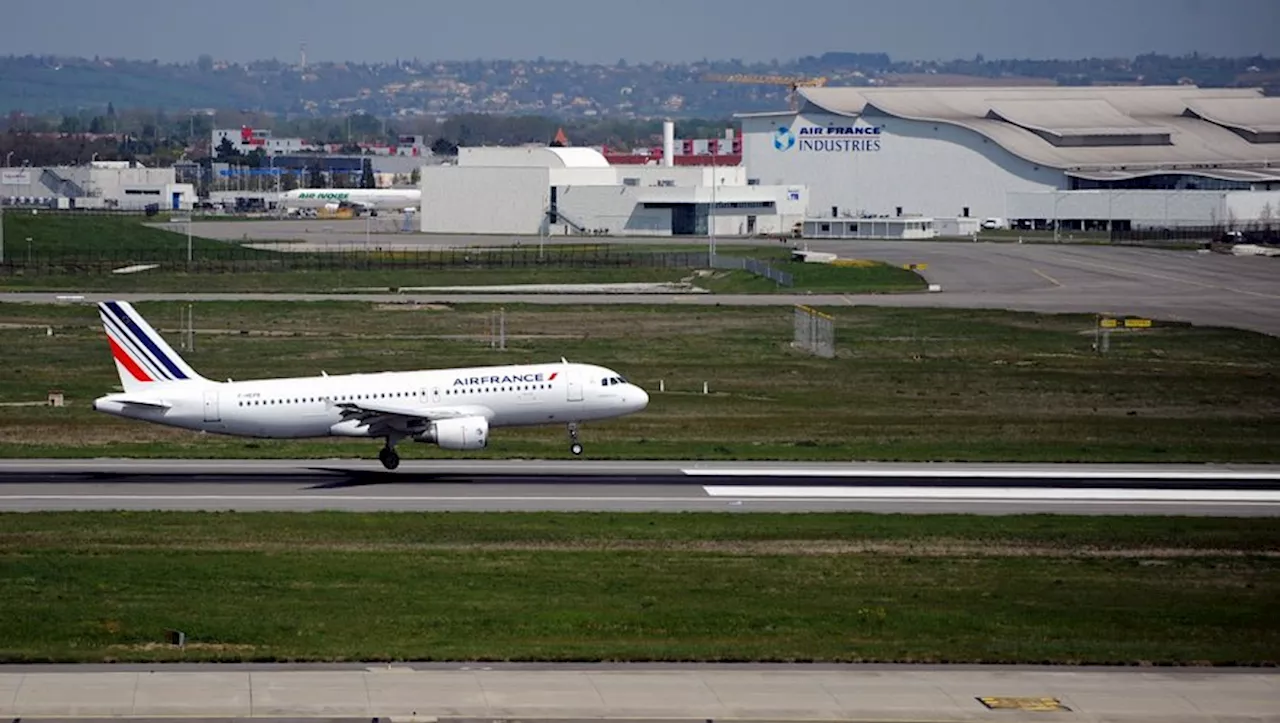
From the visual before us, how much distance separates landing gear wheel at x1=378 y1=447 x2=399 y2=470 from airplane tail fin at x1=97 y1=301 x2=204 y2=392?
7.24 metres

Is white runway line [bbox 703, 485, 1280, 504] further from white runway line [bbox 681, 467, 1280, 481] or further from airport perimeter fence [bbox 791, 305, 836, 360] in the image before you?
airport perimeter fence [bbox 791, 305, 836, 360]

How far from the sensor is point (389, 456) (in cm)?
6056

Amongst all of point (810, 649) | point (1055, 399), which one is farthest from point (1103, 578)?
point (1055, 399)

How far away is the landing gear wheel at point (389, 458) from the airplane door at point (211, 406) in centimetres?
551

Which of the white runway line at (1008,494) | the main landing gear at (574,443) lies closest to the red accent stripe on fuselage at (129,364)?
the main landing gear at (574,443)

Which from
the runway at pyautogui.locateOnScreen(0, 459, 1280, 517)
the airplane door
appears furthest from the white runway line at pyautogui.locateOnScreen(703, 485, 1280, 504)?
the airplane door

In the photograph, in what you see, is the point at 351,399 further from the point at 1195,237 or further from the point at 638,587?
the point at 1195,237

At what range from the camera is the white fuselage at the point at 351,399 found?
59.9 metres

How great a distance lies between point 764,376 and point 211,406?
1336 inches

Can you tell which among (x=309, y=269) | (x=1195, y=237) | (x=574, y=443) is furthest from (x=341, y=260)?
(x=574, y=443)

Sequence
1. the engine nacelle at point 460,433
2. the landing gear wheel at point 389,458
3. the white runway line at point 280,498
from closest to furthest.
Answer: the white runway line at point 280,498
the engine nacelle at point 460,433
the landing gear wheel at point 389,458

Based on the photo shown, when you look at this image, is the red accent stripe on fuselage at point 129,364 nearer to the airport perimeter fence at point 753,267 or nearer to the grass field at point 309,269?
the grass field at point 309,269

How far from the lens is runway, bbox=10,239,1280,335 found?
123 m

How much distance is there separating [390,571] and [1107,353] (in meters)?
62.1
